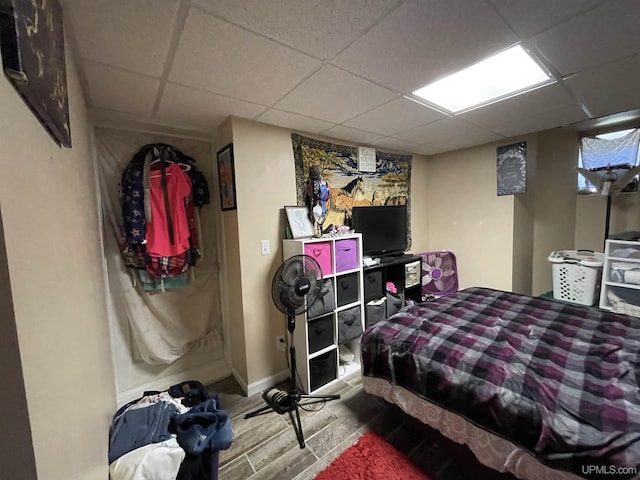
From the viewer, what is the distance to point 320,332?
2162mm

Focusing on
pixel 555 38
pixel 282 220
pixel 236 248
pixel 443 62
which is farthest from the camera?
pixel 282 220

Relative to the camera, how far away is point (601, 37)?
122 centimetres

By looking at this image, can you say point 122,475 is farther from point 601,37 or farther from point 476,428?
point 601,37

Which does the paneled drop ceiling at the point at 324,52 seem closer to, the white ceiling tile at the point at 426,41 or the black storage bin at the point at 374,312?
the white ceiling tile at the point at 426,41

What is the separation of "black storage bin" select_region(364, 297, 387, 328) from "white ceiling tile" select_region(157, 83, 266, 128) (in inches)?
78.9

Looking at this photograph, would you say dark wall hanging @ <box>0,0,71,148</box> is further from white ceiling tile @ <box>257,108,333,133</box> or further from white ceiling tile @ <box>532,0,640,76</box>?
white ceiling tile @ <box>532,0,640,76</box>

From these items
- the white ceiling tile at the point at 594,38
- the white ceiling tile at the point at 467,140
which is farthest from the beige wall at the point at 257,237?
the white ceiling tile at the point at 467,140

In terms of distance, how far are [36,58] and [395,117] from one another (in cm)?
216

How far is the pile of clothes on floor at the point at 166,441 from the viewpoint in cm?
117

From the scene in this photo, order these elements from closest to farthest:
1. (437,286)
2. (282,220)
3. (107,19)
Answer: (107,19)
(282,220)
(437,286)

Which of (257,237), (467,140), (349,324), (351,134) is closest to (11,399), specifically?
(257,237)

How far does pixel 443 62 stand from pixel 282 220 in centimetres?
158

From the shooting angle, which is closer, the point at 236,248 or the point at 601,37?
the point at 601,37

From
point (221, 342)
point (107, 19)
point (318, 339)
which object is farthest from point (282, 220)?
point (107, 19)
